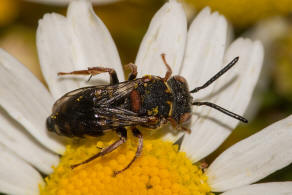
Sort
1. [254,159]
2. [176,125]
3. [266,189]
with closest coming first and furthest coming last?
[266,189] < [254,159] < [176,125]

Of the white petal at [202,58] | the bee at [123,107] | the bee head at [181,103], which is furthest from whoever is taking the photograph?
the white petal at [202,58]

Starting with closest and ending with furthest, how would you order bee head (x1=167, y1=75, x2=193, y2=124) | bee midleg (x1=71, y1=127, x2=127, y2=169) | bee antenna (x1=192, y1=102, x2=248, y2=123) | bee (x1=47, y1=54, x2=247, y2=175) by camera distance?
bee (x1=47, y1=54, x2=247, y2=175)
bee midleg (x1=71, y1=127, x2=127, y2=169)
bee head (x1=167, y1=75, x2=193, y2=124)
bee antenna (x1=192, y1=102, x2=248, y2=123)

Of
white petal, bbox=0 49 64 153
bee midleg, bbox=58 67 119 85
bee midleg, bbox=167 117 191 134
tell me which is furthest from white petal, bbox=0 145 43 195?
bee midleg, bbox=167 117 191 134

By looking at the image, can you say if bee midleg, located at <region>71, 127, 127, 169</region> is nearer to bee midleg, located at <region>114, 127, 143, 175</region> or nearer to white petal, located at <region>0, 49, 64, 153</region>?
bee midleg, located at <region>114, 127, 143, 175</region>

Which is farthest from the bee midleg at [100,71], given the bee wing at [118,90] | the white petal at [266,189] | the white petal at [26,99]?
the white petal at [266,189]

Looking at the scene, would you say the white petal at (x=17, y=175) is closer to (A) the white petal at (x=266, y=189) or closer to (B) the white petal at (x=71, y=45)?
(B) the white petal at (x=71, y=45)

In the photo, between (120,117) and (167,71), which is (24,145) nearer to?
(120,117)

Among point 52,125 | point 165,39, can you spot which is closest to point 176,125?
point 165,39
